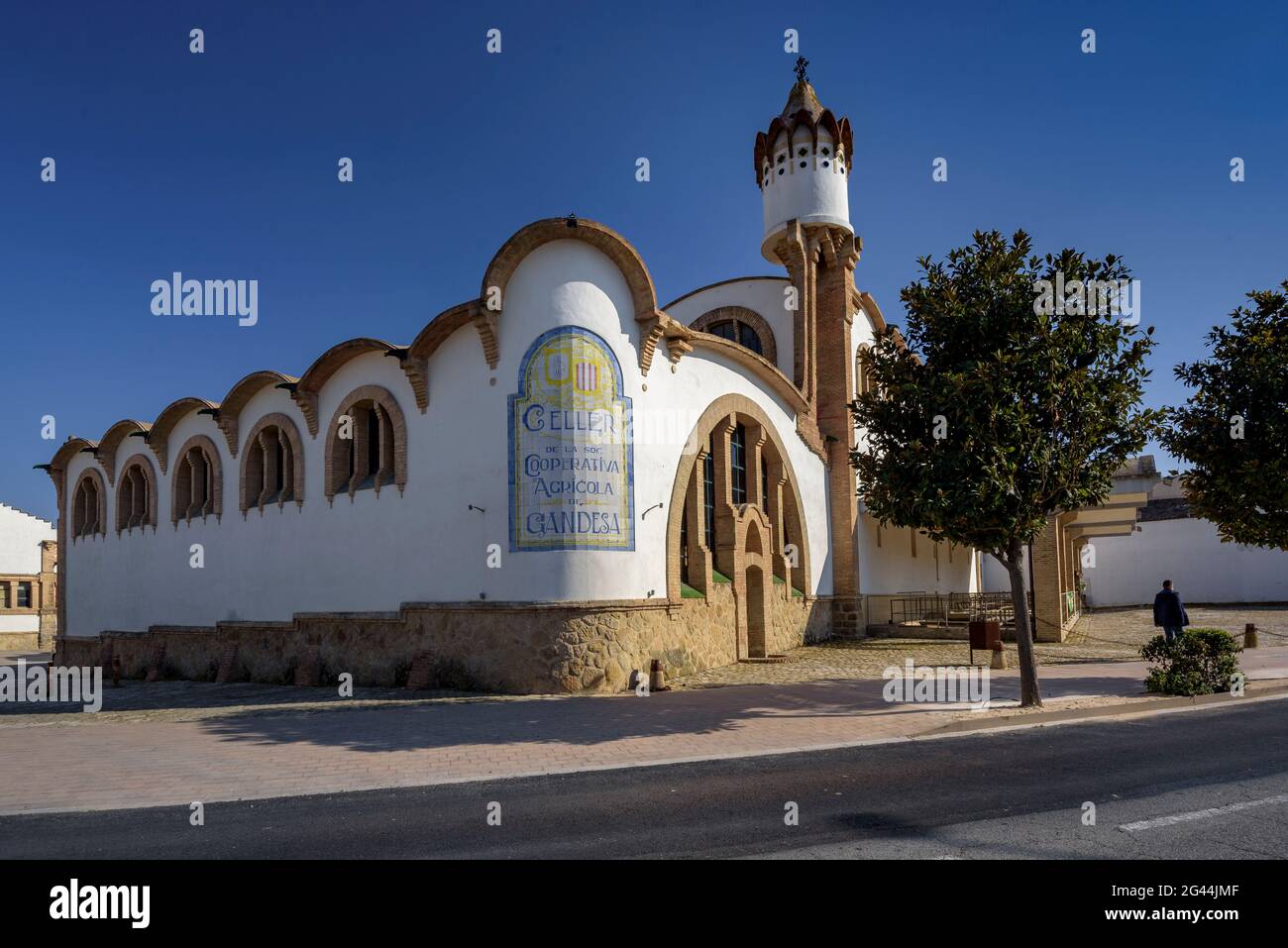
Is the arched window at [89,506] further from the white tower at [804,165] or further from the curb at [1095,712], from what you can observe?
the curb at [1095,712]

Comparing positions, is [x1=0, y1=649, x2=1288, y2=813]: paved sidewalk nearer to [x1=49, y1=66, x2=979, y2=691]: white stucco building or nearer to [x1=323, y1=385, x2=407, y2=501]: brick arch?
A: [x1=49, y1=66, x2=979, y2=691]: white stucco building

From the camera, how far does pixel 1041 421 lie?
13.0 m

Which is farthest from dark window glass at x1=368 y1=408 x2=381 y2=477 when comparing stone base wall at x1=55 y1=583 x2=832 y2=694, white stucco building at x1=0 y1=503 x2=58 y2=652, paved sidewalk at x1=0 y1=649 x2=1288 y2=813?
white stucco building at x1=0 y1=503 x2=58 y2=652

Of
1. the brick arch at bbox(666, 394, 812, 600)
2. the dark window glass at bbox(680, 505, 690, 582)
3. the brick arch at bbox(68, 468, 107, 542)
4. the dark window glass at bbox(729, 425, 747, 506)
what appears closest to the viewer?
the brick arch at bbox(666, 394, 812, 600)

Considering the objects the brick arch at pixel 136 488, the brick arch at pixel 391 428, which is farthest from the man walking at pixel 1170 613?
A: the brick arch at pixel 136 488

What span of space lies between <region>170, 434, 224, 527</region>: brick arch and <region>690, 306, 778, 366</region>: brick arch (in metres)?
14.3

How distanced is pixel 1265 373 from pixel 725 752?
13064mm

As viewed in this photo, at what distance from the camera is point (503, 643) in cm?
1609

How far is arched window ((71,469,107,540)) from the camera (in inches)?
1213

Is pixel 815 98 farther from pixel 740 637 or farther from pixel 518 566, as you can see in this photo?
pixel 518 566

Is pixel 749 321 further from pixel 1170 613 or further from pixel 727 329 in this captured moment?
pixel 1170 613

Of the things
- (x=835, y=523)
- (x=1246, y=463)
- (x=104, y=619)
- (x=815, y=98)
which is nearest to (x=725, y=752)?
(x=1246, y=463)

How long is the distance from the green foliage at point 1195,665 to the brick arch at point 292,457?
1847cm

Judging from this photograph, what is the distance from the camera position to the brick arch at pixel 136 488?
27.6 metres
